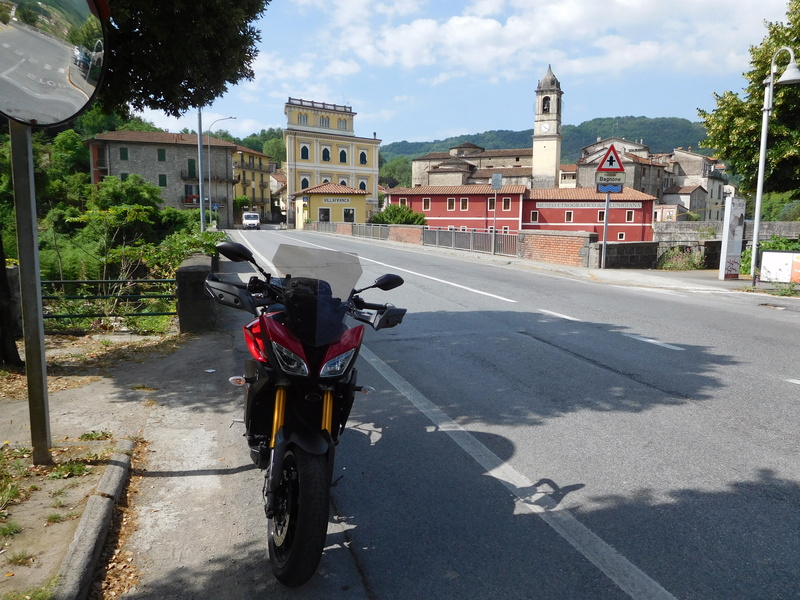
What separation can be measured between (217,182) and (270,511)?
80636mm

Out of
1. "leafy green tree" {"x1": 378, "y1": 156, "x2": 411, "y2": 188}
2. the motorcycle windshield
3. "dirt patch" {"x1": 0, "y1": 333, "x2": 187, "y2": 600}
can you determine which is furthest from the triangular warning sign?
"leafy green tree" {"x1": 378, "y1": 156, "x2": 411, "y2": 188}

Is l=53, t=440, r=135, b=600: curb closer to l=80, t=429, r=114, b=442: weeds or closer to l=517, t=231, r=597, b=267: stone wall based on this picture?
l=80, t=429, r=114, b=442: weeds

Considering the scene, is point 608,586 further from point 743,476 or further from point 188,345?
point 188,345

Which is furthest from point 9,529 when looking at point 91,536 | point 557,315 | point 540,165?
point 540,165

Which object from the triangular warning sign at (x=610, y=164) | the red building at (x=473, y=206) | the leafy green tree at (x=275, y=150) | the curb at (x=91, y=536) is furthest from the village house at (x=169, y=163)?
the curb at (x=91, y=536)

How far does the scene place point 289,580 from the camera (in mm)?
2908

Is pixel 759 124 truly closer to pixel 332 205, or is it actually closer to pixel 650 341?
pixel 650 341

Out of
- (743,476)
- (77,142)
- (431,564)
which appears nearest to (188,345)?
(431,564)

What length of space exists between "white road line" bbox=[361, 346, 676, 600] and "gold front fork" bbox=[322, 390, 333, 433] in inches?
52.8

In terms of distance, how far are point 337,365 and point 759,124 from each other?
64.8 ft

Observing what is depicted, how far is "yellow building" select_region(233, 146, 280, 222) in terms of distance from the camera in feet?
303

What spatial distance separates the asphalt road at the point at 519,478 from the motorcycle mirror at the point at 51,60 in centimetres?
243

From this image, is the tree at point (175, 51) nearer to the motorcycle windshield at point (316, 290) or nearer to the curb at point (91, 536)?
the motorcycle windshield at point (316, 290)

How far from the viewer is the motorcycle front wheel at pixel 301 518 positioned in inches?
112
